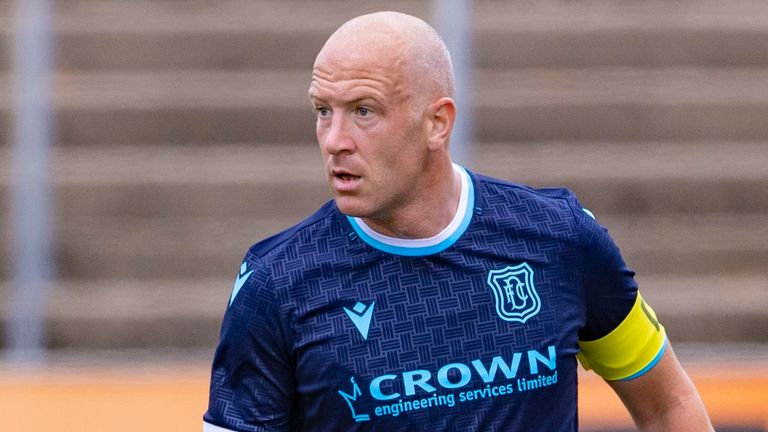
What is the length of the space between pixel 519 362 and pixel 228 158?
4129 millimetres

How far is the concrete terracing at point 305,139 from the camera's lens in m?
5.97

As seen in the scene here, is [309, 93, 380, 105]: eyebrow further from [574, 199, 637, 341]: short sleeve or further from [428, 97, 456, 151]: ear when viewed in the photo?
[574, 199, 637, 341]: short sleeve

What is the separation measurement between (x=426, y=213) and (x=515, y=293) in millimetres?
215

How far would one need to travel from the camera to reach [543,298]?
2279mm

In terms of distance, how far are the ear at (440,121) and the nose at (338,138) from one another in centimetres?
16

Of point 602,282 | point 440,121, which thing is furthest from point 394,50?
point 602,282

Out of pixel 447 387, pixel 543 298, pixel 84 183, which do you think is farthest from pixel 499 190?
pixel 84 183

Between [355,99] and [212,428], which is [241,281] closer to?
[212,428]

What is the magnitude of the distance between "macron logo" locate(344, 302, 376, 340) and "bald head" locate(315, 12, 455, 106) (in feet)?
1.24

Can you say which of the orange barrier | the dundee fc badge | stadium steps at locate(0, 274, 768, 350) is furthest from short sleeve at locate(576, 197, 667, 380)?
stadium steps at locate(0, 274, 768, 350)

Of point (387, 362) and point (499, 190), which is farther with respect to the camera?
point (499, 190)

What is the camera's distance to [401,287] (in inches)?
87.7

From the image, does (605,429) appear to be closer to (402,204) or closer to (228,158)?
(402,204)

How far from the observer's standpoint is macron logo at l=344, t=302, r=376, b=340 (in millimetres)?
2201
